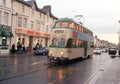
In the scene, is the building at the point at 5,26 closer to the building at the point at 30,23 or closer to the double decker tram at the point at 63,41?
the building at the point at 30,23

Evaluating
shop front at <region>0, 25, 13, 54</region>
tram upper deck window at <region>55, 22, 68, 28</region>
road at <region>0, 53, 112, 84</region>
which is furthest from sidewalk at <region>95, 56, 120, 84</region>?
shop front at <region>0, 25, 13, 54</region>

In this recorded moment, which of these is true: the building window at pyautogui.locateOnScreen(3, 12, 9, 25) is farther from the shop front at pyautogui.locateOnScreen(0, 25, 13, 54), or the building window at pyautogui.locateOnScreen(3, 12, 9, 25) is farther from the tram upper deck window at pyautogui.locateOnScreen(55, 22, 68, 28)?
the tram upper deck window at pyautogui.locateOnScreen(55, 22, 68, 28)

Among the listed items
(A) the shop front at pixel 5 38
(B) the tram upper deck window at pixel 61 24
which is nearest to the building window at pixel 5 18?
(A) the shop front at pixel 5 38

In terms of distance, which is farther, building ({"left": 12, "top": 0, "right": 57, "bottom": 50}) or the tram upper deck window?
building ({"left": 12, "top": 0, "right": 57, "bottom": 50})

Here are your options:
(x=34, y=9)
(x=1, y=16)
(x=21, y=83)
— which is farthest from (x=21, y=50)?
(x=21, y=83)

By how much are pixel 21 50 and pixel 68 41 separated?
16.7m

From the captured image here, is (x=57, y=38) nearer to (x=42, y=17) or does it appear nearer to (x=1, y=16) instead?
(x=1, y=16)

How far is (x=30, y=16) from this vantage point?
49.1m

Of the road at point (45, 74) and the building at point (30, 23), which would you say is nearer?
the road at point (45, 74)

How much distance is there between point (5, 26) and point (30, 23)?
10.4m

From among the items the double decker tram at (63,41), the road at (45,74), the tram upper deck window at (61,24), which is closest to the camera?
the road at (45,74)

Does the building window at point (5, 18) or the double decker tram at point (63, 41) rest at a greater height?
the building window at point (5, 18)

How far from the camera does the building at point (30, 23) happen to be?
43781 millimetres

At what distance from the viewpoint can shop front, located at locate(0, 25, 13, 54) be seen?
38.1 meters
